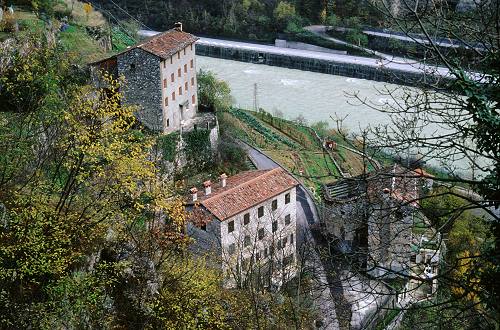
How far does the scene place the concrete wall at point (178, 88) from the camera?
83.8 feet

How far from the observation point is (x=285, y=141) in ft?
108

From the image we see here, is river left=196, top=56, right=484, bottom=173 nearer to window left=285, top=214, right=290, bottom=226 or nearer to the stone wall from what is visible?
the stone wall

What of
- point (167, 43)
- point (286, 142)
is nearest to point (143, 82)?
point (167, 43)

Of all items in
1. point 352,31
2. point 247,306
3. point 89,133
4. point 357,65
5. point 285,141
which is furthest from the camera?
point 352,31

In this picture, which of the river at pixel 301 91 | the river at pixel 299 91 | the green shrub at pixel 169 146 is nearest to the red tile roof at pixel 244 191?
the green shrub at pixel 169 146

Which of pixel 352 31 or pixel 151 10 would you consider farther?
pixel 151 10

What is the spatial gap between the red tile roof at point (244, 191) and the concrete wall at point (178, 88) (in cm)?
419

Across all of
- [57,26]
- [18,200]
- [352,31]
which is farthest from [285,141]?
[18,200]

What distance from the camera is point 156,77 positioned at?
2505cm

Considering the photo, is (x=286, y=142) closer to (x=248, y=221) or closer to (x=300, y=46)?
(x=248, y=221)

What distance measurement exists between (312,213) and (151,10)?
32806mm

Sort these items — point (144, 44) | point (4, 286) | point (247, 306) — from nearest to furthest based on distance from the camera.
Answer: point (4, 286), point (247, 306), point (144, 44)

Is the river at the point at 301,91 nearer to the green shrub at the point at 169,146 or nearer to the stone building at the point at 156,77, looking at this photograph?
the stone building at the point at 156,77

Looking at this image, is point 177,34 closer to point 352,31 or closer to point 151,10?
point 352,31
